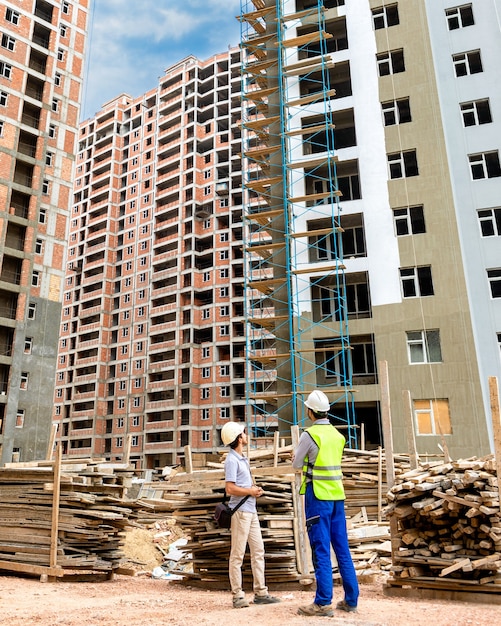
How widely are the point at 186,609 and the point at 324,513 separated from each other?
242cm

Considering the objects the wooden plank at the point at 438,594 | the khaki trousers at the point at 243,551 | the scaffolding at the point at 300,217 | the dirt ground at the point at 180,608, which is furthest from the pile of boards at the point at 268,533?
the scaffolding at the point at 300,217

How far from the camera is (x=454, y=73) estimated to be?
2670 centimetres

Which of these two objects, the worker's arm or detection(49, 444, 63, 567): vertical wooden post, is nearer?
the worker's arm

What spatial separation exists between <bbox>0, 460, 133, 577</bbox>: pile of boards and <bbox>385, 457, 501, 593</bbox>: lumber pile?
5.47m

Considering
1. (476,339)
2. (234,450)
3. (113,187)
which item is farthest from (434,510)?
(113,187)

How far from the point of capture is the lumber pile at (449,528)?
6852 mm

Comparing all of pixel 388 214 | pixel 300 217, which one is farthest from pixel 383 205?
A: pixel 300 217

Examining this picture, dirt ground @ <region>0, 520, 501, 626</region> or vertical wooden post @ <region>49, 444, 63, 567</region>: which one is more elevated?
vertical wooden post @ <region>49, 444, 63, 567</region>

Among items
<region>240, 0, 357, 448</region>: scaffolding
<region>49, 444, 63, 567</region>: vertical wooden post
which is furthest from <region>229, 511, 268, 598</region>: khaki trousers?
<region>240, 0, 357, 448</region>: scaffolding

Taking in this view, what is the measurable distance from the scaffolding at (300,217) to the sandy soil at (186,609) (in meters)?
16.3

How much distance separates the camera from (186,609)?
7.07 metres

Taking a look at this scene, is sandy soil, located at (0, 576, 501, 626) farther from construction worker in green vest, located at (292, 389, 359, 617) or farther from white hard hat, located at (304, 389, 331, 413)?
white hard hat, located at (304, 389, 331, 413)

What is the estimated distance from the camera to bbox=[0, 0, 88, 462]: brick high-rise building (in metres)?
33.2

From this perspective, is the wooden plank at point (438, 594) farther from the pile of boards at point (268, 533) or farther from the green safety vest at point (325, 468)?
the green safety vest at point (325, 468)
